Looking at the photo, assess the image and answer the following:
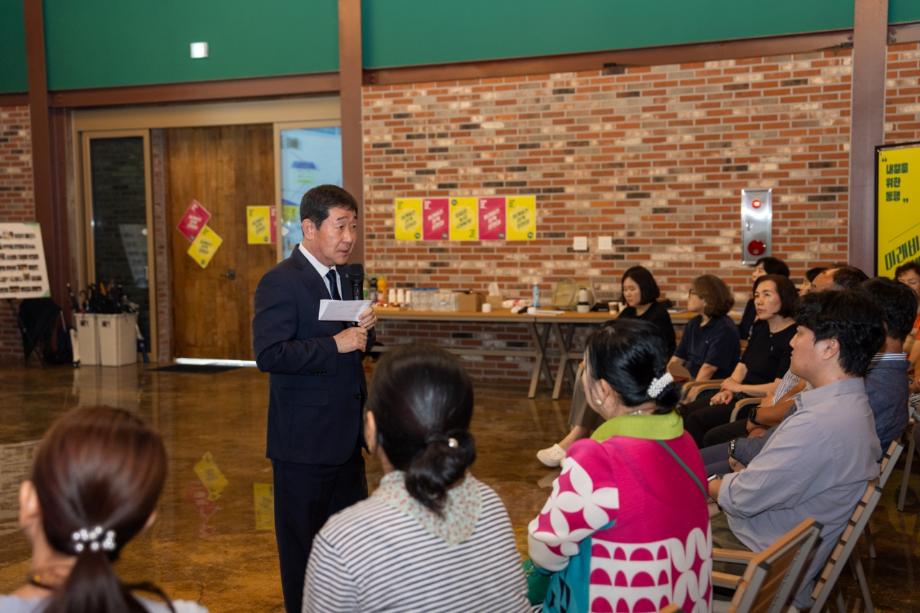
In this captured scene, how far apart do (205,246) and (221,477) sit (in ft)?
17.5

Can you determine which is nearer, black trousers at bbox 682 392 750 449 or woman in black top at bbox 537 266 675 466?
black trousers at bbox 682 392 750 449

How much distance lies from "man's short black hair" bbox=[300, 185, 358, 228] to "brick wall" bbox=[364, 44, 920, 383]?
5.66m

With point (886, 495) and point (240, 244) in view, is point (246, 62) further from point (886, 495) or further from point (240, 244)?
point (886, 495)

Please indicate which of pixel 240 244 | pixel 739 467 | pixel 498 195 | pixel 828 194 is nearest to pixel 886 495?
pixel 739 467

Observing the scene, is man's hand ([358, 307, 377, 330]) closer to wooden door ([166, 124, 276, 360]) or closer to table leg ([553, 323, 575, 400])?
table leg ([553, 323, 575, 400])

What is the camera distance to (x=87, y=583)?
4.11ft

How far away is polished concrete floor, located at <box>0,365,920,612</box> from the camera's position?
4008 millimetres

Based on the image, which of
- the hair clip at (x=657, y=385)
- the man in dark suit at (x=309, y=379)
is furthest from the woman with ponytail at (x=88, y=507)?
the man in dark suit at (x=309, y=379)

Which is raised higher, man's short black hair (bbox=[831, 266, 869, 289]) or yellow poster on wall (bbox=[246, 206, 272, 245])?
yellow poster on wall (bbox=[246, 206, 272, 245])

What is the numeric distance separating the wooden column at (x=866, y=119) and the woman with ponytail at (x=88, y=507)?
7206mm

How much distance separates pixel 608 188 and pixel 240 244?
4.32 metres

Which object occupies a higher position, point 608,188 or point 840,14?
point 840,14

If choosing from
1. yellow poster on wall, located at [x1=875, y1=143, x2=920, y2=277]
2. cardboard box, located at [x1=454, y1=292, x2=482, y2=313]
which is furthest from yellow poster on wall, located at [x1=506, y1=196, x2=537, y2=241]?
yellow poster on wall, located at [x1=875, y1=143, x2=920, y2=277]

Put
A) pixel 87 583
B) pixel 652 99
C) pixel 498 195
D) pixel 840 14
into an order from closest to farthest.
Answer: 1. pixel 87 583
2. pixel 840 14
3. pixel 652 99
4. pixel 498 195
